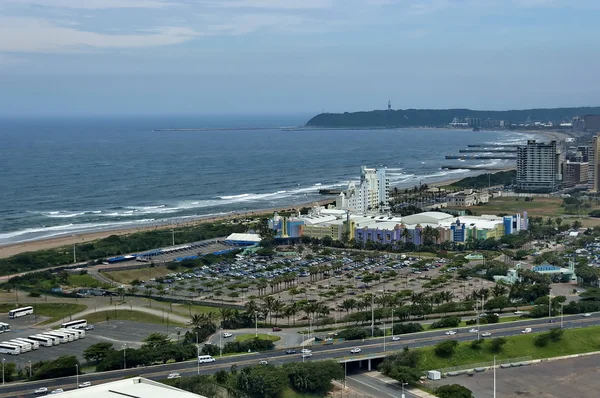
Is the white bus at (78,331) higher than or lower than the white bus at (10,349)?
higher

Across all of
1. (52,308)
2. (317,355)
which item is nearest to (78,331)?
(52,308)

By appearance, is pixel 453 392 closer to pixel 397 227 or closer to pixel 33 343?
pixel 33 343

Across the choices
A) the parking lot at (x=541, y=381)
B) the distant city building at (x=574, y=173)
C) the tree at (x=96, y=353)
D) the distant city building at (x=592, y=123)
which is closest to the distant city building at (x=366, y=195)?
the distant city building at (x=574, y=173)

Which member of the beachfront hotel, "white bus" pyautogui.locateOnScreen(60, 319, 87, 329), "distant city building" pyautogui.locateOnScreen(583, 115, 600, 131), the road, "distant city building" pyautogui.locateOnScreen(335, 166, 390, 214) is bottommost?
"white bus" pyautogui.locateOnScreen(60, 319, 87, 329)

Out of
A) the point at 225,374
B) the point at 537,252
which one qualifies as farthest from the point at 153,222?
the point at 225,374

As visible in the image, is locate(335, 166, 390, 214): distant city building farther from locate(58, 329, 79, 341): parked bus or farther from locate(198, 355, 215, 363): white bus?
locate(198, 355, 215, 363): white bus

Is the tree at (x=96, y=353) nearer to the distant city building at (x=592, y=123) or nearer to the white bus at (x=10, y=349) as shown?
the white bus at (x=10, y=349)

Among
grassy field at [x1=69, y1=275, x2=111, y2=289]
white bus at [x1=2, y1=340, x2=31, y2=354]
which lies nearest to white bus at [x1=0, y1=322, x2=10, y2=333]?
white bus at [x1=2, y1=340, x2=31, y2=354]
